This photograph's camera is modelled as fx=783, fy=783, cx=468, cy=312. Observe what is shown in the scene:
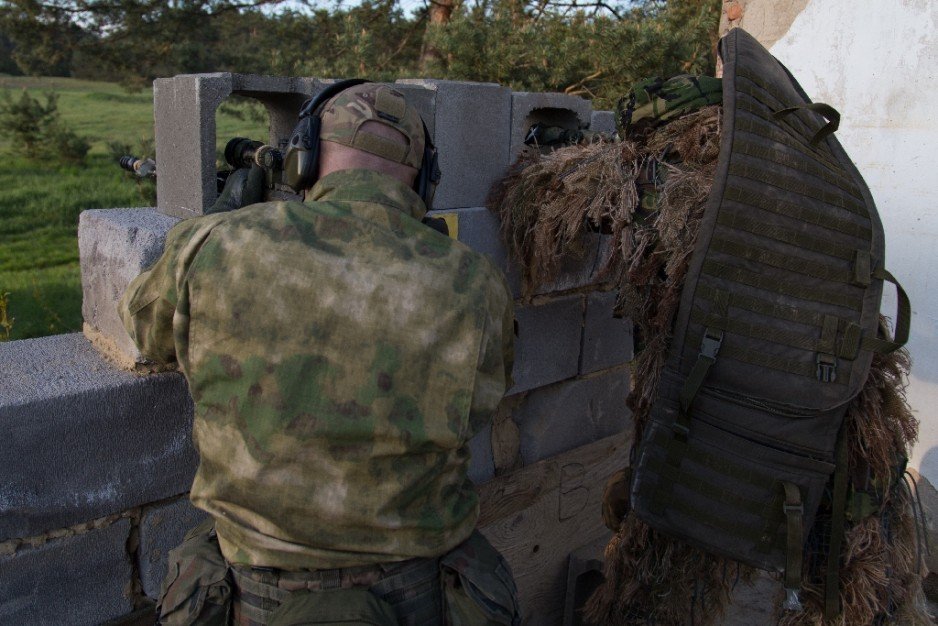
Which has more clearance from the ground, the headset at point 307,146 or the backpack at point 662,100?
the backpack at point 662,100

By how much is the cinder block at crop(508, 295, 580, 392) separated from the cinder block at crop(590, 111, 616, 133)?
0.72 metres

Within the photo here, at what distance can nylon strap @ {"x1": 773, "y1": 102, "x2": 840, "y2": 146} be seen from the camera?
2.11m

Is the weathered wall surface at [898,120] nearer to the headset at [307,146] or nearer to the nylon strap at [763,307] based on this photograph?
the nylon strap at [763,307]

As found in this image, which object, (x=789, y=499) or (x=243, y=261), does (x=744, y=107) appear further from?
(x=243, y=261)

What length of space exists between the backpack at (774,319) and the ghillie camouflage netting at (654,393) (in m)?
0.13

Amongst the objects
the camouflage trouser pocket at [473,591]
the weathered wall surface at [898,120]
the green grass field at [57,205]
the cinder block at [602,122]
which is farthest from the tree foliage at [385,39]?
the camouflage trouser pocket at [473,591]

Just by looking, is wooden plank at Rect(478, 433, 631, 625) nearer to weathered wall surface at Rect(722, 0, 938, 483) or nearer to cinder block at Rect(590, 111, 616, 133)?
cinder block at Rect(590, 111, 616, 133)

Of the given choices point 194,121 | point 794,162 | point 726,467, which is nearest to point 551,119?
point 794,162

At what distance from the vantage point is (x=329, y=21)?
7.43 meters

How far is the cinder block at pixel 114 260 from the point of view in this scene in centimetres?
210

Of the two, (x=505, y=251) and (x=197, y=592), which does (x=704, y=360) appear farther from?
(x=197, y=592)

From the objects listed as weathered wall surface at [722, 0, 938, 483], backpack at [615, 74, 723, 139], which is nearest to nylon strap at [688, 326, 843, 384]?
backpack at [615, 74, 723, 139]

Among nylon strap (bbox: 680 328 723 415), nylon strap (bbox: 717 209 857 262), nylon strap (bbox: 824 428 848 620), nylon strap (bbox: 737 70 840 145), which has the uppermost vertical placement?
nylon strap (bbox: 737 70 840 145)

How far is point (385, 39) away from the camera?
8.16m
